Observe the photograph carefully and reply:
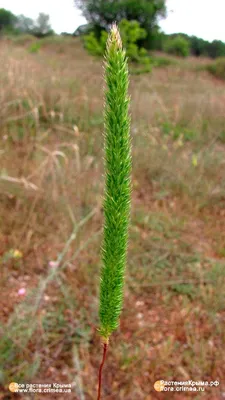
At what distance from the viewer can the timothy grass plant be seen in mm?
229

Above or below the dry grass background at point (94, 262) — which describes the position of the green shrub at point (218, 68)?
above

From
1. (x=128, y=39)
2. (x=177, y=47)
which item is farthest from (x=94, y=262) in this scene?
(x=177, y=47)

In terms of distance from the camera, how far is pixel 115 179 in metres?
0.26

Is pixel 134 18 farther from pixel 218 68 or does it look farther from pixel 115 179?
pixel 115 179

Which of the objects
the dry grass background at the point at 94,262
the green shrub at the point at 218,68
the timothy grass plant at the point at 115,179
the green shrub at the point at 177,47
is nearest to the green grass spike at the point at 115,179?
the timothy grass plant at the point at 115,179

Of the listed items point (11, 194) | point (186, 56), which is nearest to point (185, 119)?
point (11, 194)

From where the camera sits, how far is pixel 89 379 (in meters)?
1.12

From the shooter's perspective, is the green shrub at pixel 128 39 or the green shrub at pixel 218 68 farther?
the green shrub at pixel 218 68

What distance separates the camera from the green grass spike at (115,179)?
23 centimetres

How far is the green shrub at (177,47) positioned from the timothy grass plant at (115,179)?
8.56m

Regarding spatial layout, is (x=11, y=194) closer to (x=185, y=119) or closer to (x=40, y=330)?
(x=40, y=330)

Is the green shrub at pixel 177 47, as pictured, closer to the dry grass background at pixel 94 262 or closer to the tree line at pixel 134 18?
the tree line at pixel 134 18

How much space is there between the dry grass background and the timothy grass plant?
2.46 feet

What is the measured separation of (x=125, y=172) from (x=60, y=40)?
8711 millimetres
